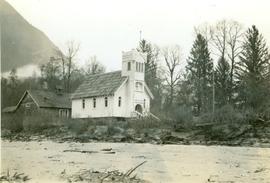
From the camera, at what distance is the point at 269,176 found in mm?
4824

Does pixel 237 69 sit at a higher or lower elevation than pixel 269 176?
higher

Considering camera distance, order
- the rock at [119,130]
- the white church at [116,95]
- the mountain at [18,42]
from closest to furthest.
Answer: the mountain at [18,42], the rock at [119,130], the white church at [116,95]

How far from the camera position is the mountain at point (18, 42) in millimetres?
5492

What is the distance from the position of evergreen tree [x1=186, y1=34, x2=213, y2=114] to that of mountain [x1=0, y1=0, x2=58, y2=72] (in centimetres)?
233

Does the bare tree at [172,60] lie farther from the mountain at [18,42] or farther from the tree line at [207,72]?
the mountain at [18,42]

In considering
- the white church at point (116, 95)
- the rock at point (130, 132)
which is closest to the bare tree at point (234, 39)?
the rock at point (130, 132)

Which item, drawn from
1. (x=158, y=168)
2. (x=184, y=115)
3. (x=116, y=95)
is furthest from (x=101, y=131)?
(x=158, y=168)

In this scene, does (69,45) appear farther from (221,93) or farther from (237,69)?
(221,93)

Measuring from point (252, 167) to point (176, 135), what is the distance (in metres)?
5.25

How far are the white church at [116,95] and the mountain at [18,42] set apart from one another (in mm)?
8931

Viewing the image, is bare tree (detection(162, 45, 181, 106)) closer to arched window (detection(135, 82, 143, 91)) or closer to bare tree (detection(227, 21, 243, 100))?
bare tree (detection(227, 21, 243, 100))

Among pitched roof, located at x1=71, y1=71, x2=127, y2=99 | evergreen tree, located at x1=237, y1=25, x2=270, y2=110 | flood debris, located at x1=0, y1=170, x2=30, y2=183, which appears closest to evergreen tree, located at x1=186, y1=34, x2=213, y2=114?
evergreen tree, located at x1=237, y1=25, x2=270, y2=110

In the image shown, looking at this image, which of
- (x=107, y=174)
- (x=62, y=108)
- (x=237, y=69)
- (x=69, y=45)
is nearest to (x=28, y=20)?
(x=69, y=45)

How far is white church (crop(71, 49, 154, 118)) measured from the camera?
52.7 ft
